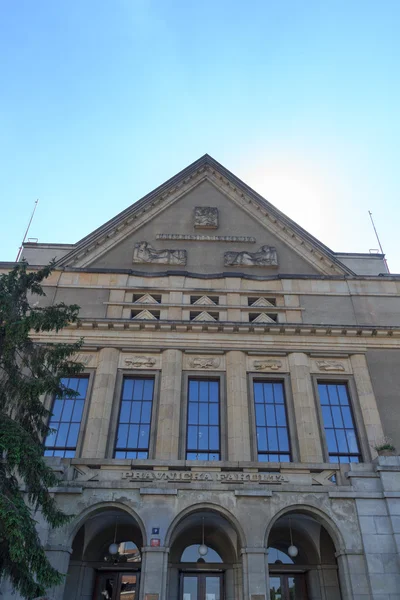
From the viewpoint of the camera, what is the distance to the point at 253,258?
24422mm

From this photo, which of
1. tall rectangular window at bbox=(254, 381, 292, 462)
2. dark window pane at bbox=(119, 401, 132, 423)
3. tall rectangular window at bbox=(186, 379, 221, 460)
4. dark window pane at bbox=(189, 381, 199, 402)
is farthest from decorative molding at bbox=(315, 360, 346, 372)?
dark window pane at bbox=(119, 401, 132, 423)

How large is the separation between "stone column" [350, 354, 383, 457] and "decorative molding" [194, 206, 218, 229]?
1042 centimetres

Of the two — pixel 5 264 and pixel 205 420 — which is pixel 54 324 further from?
pixel 5 264

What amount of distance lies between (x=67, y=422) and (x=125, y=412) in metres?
2.34

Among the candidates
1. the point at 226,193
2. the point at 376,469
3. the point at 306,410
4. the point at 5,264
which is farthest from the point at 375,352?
the point at 5,264

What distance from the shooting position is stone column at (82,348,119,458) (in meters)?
17.6

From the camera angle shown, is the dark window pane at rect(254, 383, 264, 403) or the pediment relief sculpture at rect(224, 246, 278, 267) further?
the pediment relief sculpture at rect(224, 246, 278, 267)

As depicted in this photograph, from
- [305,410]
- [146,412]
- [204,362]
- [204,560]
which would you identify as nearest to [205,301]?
A: [204,362]

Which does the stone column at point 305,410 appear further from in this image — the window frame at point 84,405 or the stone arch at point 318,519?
the window frame at point 84,405

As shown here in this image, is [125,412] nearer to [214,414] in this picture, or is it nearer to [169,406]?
[169,406]

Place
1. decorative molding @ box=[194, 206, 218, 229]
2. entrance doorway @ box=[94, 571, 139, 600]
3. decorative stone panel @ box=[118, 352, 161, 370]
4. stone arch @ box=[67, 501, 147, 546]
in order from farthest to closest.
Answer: decorative molding @ box=[194, 206, 218, 229]
decorative stone panel @ box=[118, 352, 161, 370]
entrance doorway @ box=[94, 571, 139, 600]
stone arch @ box=[67, 501, 147, 546]

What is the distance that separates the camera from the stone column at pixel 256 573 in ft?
46.5

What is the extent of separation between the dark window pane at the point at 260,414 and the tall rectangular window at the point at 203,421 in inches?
63.6

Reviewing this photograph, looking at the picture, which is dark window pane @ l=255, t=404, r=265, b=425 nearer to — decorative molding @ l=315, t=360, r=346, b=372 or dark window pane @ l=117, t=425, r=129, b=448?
decorative molding @ l=315, t=360, r=346, b=372
